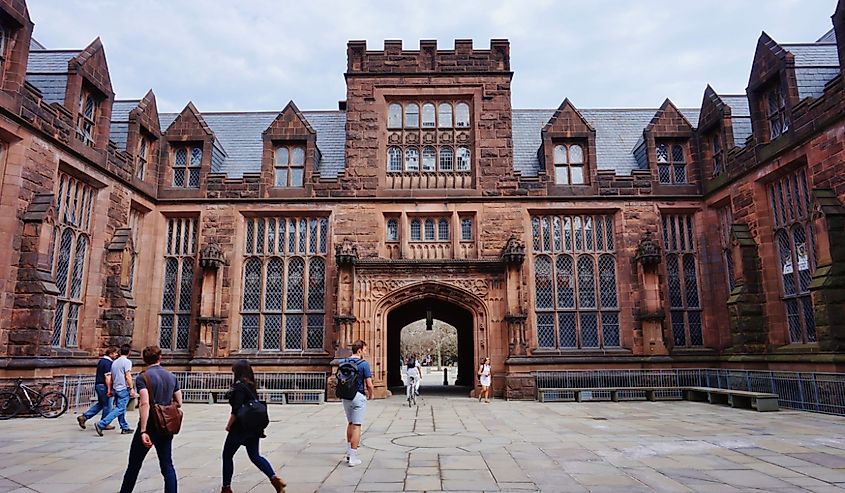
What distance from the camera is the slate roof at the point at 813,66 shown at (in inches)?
634

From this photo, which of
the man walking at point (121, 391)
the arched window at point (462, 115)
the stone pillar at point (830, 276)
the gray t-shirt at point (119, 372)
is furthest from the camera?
the arched window at point (462, 115)

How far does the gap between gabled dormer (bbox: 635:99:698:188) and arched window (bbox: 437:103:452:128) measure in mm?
7028

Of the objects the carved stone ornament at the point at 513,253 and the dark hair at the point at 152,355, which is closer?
the dark hair at the point at 152,355

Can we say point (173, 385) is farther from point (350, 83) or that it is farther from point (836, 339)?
point (350, 83)

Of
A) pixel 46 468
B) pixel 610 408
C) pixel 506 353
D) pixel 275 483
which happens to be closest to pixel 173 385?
pixel 275 483

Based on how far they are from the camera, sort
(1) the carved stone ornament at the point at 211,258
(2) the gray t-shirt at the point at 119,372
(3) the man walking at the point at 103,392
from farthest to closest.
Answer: (1) the carved stone ornament at the point at 211,258
(3) the man walking at the point at 103,392
(2) the gray t-shirt at the point at 119,372

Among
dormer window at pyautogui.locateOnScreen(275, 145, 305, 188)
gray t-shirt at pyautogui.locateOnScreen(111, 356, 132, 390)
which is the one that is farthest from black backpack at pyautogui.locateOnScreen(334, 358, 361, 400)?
dormer window at pyautogui.locateOnScreen(275, 145, 305, 188)

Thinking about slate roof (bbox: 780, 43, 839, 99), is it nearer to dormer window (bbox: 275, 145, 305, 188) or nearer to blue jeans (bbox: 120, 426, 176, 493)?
dormer window (bbox: 275, 145, 305, 188)

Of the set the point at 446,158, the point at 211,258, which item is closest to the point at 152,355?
the point at 211,258

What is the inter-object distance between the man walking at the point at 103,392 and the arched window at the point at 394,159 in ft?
36.7

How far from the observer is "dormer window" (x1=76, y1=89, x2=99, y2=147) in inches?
643

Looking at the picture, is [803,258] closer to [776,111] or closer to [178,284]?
[776,111]

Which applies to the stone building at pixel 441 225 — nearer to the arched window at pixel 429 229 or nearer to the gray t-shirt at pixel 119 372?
the arched window at pixel 429 229

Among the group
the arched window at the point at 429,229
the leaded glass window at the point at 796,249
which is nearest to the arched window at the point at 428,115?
the arched window at the point at 429,229
